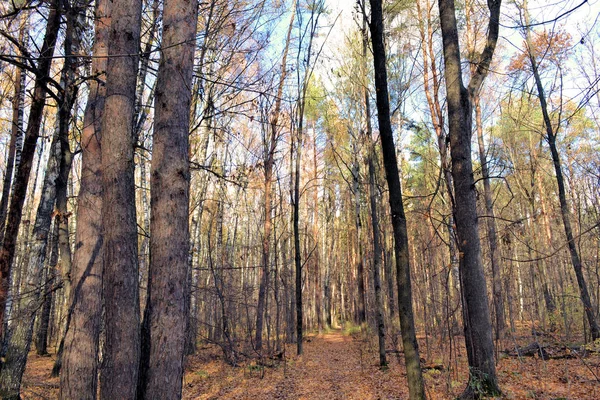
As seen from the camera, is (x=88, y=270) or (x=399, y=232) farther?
(x=88, y=270)

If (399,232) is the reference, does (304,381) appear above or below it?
below

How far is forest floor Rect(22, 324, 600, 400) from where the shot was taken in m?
6.00

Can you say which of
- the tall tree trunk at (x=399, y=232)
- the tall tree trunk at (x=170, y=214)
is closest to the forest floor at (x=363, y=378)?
the tall tree trunk at (x=399, y=232)

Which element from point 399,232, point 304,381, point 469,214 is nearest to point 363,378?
point 304,381

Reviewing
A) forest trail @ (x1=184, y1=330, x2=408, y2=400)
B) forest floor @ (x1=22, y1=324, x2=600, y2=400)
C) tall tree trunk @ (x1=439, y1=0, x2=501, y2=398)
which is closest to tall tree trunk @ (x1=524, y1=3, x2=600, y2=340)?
forest floor @ (x1=22, y1=324, x2=600, y2=400)

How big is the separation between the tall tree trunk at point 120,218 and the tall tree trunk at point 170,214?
8.2 inches

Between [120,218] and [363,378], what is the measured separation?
267 inches

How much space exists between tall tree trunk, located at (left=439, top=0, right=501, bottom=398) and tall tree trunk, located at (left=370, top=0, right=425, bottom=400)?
3.96 feet

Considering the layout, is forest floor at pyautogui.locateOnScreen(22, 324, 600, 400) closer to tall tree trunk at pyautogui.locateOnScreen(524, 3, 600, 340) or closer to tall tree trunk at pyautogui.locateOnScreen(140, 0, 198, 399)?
tall tree trunk at pyautogui.locateOnScreen(524, 3, 600, 340)

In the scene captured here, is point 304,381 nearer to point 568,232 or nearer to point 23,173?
point 23,173

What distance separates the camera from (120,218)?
3365 millimetres

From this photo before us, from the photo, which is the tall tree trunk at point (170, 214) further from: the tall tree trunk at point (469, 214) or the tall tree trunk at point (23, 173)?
the tall tree trunk at point (469, 214)

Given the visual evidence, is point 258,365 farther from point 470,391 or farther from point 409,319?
point 409,319

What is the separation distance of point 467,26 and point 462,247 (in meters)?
11.2
